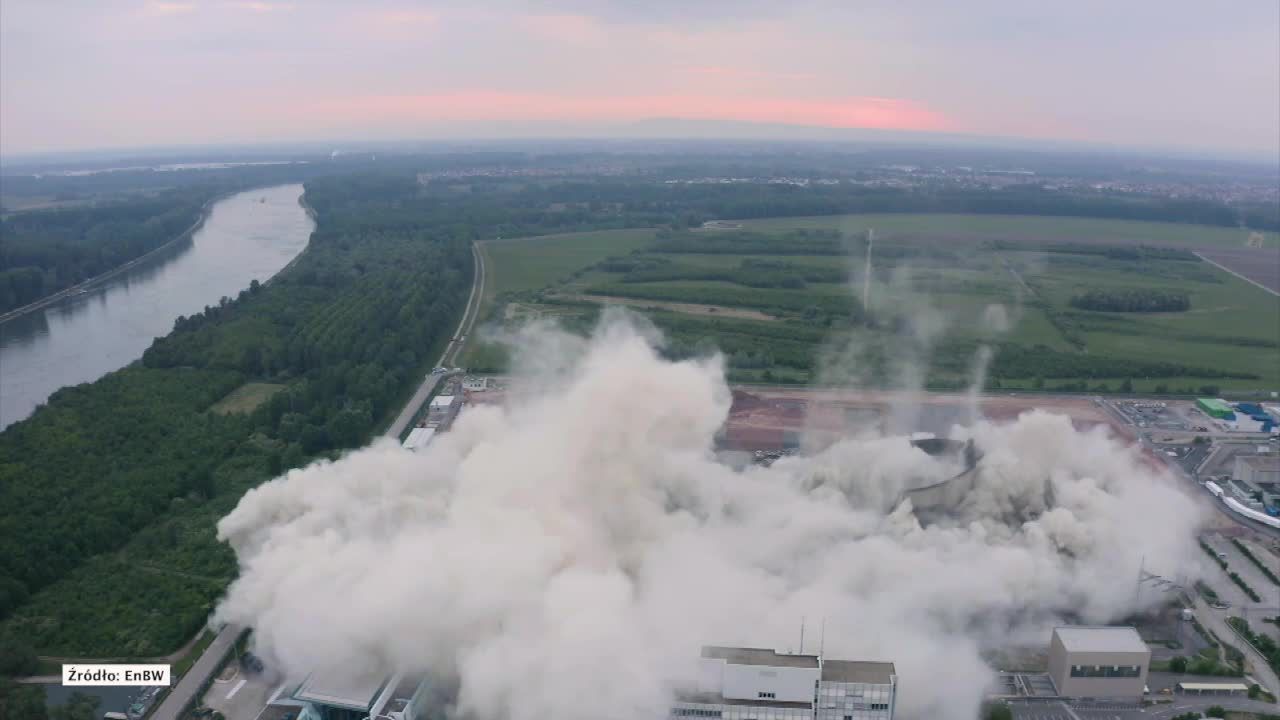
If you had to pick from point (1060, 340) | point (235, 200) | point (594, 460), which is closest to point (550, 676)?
point (594, 460)

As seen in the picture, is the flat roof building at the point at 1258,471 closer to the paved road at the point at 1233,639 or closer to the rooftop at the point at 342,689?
the paved road at the point at 1233,639

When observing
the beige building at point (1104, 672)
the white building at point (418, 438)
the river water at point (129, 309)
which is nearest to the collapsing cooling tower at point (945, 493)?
the beige building at point (1104, 672)

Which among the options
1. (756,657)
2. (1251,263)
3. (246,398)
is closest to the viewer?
(756,657)

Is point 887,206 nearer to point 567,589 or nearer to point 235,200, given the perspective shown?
point 567,589

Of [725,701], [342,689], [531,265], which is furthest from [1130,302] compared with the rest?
[342,689]

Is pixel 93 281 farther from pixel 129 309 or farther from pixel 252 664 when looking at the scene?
pixel 252 664

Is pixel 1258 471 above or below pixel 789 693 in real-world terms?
below
